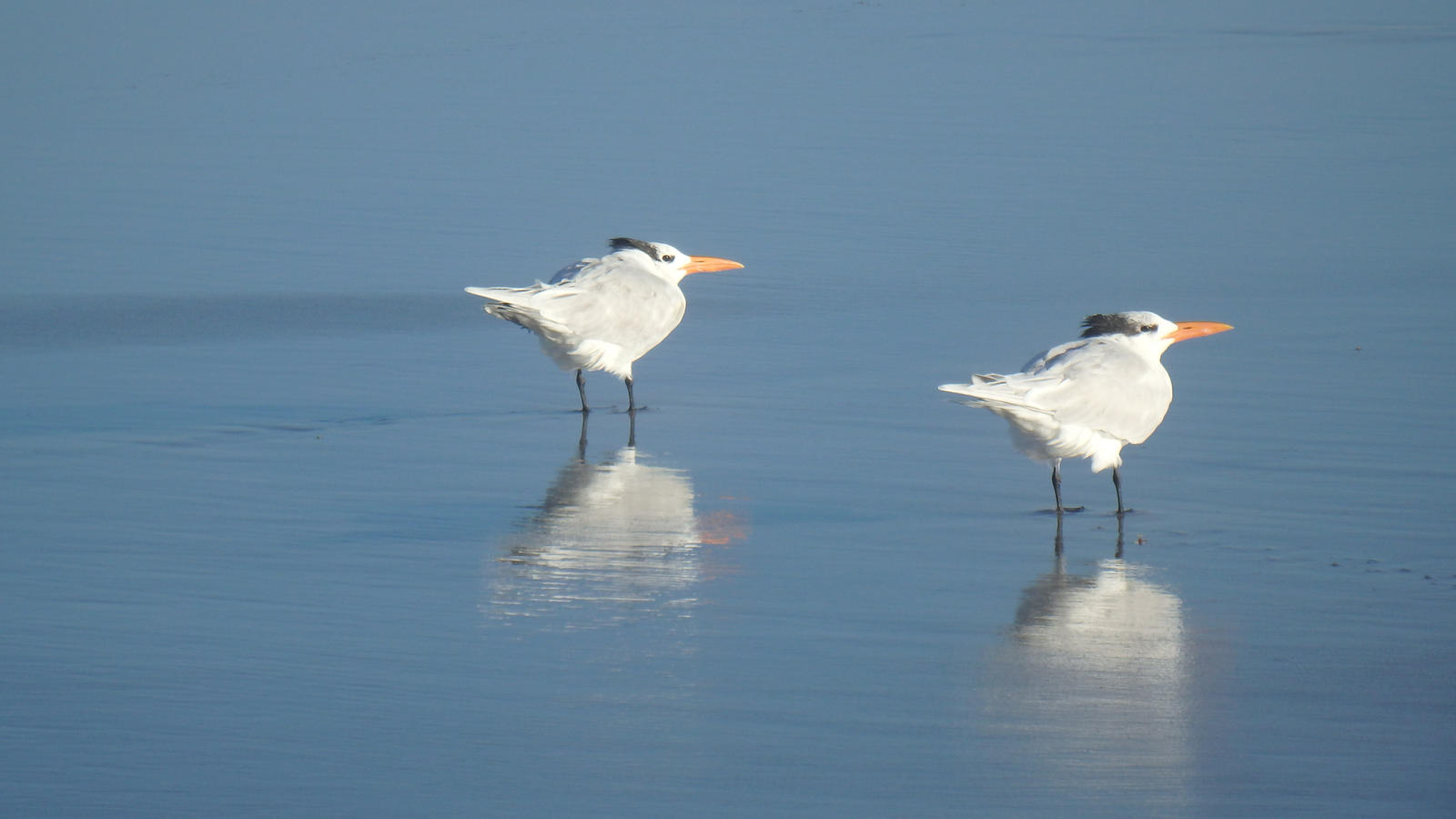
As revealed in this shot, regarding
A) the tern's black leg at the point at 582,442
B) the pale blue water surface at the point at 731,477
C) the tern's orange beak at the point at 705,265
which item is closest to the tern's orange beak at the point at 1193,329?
the pale blue water surface at the point at 731,477

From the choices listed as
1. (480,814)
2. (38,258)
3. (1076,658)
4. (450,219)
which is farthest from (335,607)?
(450,219)

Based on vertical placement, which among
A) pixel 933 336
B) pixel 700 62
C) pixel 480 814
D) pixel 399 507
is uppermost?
pixel 700 62

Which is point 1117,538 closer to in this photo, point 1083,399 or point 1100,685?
point 1083,399

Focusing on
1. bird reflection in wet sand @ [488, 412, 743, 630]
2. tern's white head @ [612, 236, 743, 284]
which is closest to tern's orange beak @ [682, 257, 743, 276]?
tern's white head @ [612, 236, 743, 284]

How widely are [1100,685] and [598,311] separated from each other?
5.14 meters

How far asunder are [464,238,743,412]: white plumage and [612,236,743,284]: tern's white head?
0.06 meters

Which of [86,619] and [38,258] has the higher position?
[38,258]

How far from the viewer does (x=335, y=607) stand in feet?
22.8

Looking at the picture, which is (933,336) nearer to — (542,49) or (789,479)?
(789,479)

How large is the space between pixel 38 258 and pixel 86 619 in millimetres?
8548

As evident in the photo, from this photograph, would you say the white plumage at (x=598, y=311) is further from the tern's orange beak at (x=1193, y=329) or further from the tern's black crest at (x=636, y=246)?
the tern's orange beak at (x=1193, y=329)

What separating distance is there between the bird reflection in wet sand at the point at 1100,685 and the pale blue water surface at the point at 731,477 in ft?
0.07

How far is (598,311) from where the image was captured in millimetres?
10742

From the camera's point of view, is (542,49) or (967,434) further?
(542,49)
